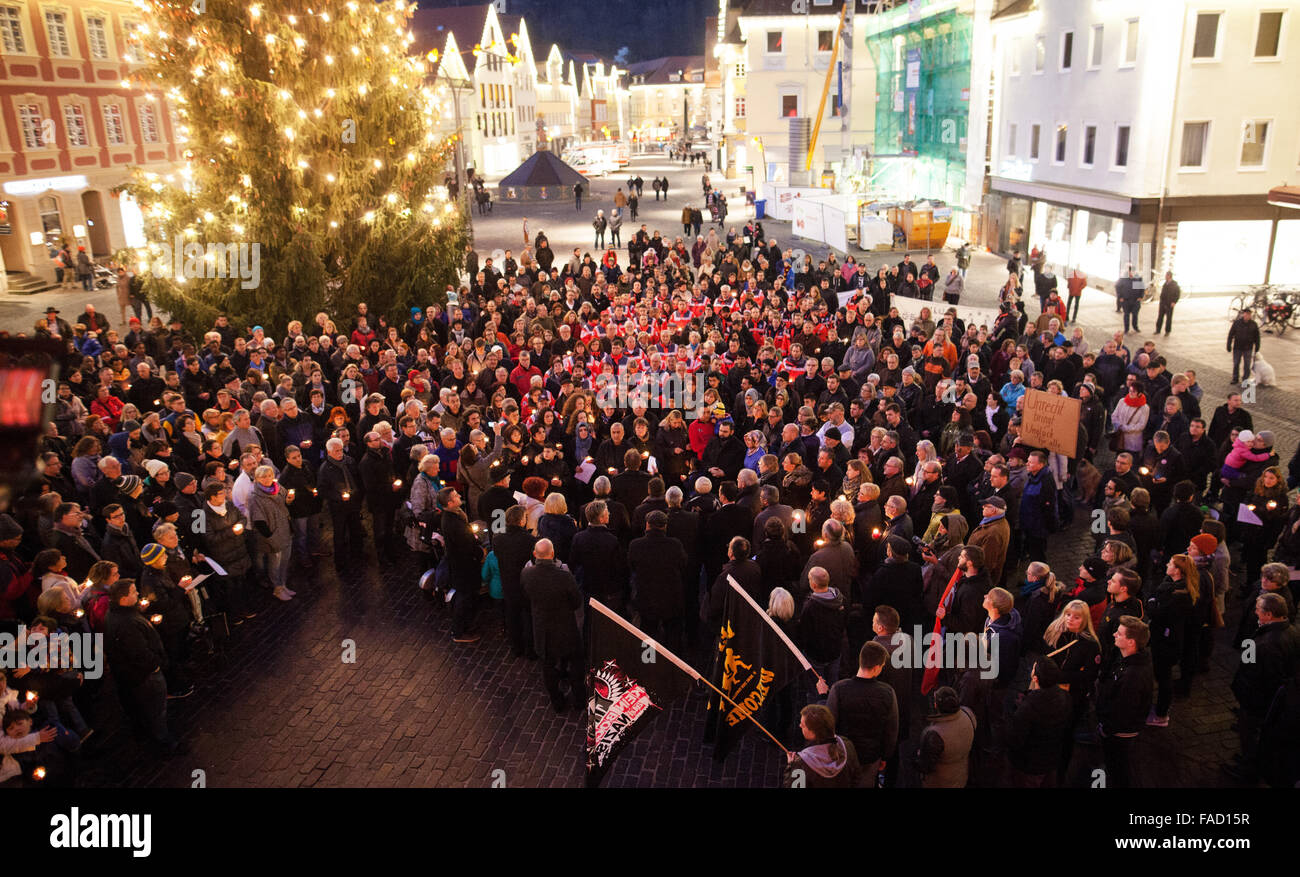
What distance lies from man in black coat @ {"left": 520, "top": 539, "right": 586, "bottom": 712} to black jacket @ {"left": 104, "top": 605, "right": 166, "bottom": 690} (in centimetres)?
298

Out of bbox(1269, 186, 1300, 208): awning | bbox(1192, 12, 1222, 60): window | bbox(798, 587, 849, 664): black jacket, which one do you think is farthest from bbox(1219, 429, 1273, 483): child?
bbox(1192, 12, 1222, 60): window

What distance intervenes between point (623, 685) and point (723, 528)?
2637 millimetres

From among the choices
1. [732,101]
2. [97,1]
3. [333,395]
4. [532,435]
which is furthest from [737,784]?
[732,101]

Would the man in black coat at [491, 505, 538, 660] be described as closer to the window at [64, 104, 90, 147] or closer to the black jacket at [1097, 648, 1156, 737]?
the black jacket at [1097, 648, 1156, 737]

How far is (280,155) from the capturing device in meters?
15.6

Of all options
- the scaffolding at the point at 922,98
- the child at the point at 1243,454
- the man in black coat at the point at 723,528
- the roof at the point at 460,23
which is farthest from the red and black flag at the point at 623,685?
the roof at the point at 460,23

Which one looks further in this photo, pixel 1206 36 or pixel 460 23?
pixel 460 23

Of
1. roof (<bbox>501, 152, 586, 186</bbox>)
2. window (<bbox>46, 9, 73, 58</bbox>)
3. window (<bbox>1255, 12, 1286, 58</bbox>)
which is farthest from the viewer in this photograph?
roof (<bbox>501, 152, 586, 186</bbox>)

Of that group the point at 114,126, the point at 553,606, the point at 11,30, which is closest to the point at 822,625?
the point at 553,606

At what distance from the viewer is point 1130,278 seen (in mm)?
20641

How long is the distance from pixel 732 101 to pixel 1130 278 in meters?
52.6

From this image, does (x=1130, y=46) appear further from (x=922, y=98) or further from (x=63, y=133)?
(x=63, y=133)

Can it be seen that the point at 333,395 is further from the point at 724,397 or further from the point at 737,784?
the point at 737,784

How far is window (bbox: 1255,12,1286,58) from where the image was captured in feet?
75.5
